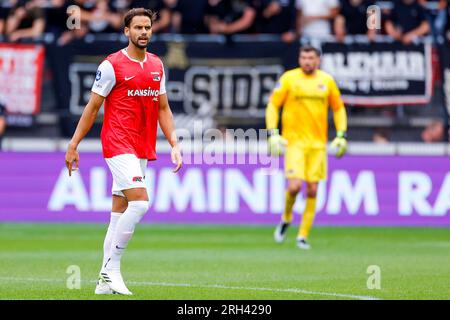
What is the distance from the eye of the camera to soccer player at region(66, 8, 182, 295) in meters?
9.90

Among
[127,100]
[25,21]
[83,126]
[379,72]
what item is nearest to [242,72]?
[379,72]

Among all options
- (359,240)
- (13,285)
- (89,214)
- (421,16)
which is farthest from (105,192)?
(13,285)

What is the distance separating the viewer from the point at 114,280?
9828 millimetres

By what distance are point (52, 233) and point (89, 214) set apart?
5.69ft

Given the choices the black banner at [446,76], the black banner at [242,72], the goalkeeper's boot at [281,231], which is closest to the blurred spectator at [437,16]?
the black banner at [446,76]

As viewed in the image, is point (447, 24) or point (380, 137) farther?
point (447, 24)

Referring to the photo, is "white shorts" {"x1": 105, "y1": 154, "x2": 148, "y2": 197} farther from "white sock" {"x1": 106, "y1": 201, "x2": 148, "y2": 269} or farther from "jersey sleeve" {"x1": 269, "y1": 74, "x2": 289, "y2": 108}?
"jersey sleeve" {"x1": 269, "y1": 74, "x2": 289, "y2": 108}

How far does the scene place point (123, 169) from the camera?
992 centimetres

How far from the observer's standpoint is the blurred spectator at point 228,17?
2155 centimetres

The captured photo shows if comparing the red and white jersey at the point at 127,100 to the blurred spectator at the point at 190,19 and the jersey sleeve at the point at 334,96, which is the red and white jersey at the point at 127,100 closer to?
the jersey sleeve at the point at 334,96

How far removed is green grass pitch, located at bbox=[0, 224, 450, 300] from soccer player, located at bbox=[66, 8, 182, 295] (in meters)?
0.48

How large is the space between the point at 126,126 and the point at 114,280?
1.36 m

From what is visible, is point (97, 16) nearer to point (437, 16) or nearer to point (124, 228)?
point (437, 16)
